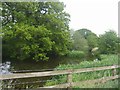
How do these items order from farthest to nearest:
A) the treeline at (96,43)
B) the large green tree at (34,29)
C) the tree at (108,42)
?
1. the treeline at (96,43)
2. the tree at (108,42)
3. the large green tree at (34,29)

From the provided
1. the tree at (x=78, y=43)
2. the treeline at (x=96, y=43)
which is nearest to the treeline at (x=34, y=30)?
the tree at (x=78, y=43)

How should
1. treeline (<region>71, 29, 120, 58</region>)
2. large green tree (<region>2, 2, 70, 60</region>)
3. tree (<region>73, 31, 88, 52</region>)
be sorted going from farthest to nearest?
tree (<region>73, 31, 88, 52</region>) < treeline (<region>71, 29, 120, 58</region>) < large green tree (<region>2, 2, 70, 60</region>)

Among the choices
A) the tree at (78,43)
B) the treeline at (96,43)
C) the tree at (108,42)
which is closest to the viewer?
the tree at (108,42)

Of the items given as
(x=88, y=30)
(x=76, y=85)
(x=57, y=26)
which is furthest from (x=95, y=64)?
(x=88, y=30)

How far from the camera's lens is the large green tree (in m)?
19.1

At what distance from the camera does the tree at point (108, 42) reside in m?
25.6

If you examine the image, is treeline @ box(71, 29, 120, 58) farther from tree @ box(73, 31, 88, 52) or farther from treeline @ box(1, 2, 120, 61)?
treeline @ box(1, 2, 120, 61)

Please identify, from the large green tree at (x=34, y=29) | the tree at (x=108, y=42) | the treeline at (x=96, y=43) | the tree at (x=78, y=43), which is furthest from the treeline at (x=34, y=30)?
the tree at (x=108, y=42)

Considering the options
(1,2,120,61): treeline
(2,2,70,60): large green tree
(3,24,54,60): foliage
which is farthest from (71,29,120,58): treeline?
(3,24,54,60): foliage

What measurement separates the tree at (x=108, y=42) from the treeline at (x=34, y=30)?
548 cm

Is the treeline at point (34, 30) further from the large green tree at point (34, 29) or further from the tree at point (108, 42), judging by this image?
the tree at point (108, 42)

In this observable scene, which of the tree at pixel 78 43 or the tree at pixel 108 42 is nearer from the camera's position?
the tree at pixel 108 42

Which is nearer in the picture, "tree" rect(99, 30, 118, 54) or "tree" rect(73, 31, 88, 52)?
"tree" rect(99, 30, 118, 54)

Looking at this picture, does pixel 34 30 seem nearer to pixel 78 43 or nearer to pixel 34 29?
pixel 34 29
